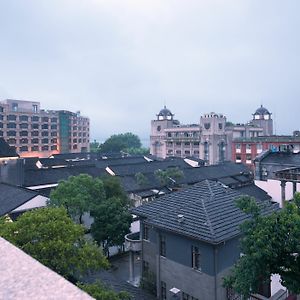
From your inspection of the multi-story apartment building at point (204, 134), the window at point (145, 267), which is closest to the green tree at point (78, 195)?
the window at point (145, 267)

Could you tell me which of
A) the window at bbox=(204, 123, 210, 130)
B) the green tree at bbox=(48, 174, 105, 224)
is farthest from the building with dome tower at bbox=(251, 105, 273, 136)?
the green tree at bbox=(48, 174, 105, 224)

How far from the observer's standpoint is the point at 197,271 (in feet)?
54.0

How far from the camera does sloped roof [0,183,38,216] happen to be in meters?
28.9

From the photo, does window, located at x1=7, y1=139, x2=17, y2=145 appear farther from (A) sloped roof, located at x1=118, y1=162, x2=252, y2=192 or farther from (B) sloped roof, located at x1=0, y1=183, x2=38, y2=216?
(B) sloped roof, located at x1=0, y1=183, x2=38, y2=216

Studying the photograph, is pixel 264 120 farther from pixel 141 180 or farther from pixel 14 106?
pixel 14 106

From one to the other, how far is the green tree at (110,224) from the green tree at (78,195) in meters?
1.20

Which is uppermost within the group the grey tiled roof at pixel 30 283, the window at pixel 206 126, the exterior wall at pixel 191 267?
the window at pixel 206 126

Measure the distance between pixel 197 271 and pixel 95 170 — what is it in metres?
35.9

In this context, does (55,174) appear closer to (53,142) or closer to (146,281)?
(146,281)

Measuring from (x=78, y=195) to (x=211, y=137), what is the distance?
231 feet

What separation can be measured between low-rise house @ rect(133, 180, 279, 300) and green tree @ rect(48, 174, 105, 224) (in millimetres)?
6526

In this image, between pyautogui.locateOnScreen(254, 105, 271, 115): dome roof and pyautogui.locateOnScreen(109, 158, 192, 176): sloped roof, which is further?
pyautogui.locateOnScreen(254, 105, 271, 115): dome roof

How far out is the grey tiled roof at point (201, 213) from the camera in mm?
16281

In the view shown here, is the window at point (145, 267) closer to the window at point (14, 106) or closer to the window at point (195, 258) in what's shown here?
the window at point (195, 258)
